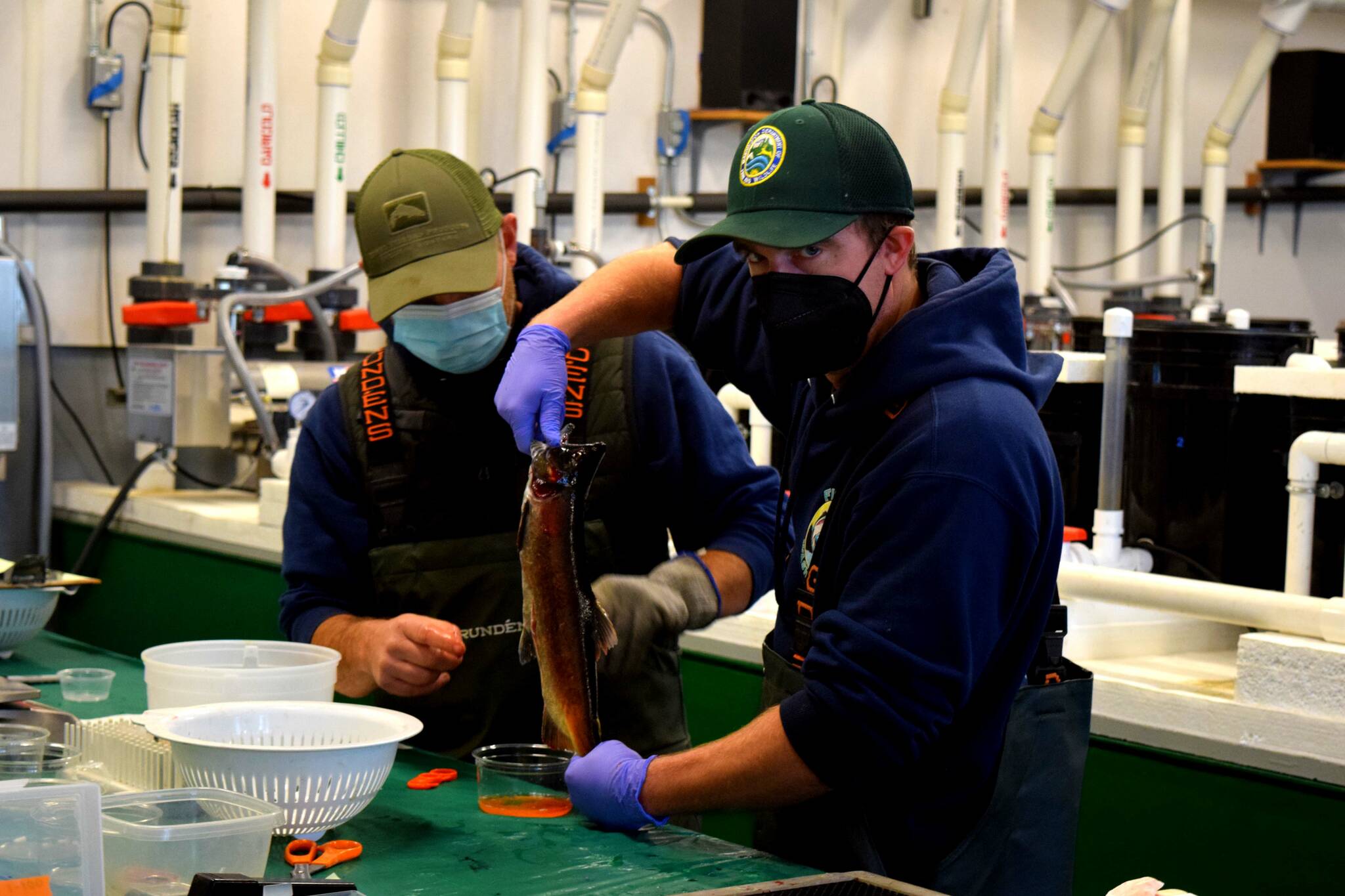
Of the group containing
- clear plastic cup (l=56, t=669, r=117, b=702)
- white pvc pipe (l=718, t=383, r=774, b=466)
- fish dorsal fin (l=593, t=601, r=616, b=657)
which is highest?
white pvc pipe (l=718, t=383, r=774, b=466)

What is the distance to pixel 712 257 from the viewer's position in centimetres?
232

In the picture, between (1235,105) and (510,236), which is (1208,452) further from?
(1235,105)

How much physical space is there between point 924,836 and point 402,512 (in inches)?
42.9

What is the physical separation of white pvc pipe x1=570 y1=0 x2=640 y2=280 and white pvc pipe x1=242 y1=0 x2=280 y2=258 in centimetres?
120

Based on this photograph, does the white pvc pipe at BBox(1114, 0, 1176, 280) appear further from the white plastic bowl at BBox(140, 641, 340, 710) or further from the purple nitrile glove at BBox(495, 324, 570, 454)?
the white plastic bowl at BBox(140, 641, 340, 710)

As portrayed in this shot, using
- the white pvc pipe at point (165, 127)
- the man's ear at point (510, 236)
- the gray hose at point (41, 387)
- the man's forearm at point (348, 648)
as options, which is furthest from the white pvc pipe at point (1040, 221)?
the man's forearm at point (348, 648)

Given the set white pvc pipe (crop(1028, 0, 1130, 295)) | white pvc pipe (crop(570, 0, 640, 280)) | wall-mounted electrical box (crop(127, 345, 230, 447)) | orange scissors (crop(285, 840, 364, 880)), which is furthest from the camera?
white pvc pipe (crop(1028, 0, 1130, 295))

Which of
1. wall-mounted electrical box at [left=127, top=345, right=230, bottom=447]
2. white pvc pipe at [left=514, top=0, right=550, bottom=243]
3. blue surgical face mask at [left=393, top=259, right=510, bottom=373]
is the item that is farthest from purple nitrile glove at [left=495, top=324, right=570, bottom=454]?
white pvc pipe at [left=514, top=0, right=550, bottom=243]

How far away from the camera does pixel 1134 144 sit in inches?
303

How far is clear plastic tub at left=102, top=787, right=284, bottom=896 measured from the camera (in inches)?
62.1

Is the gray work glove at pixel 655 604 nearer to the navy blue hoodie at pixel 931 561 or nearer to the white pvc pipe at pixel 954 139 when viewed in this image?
the navy blue hoodie at pixel 931 561

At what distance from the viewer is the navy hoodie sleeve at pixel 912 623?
5.38 ft

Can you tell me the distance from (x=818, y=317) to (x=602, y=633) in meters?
0.53

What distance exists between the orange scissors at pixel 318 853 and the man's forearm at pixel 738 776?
0.35 meters
